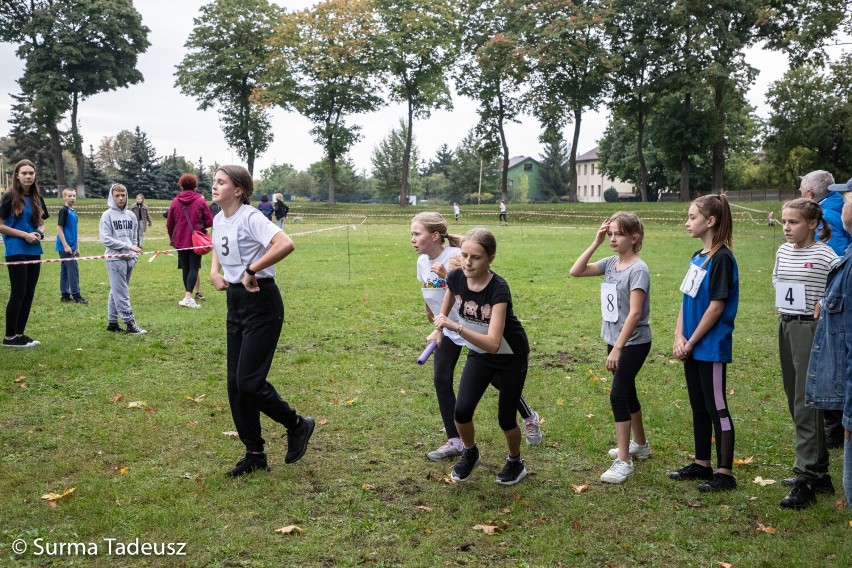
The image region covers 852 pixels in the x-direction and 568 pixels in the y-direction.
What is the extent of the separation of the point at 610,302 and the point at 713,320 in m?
0.70

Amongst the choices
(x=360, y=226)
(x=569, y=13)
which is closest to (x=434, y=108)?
(x=569, y=13)

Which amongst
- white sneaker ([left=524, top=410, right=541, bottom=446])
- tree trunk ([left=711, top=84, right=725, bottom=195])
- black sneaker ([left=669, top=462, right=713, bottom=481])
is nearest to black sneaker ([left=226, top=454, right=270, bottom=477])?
white sneaker ([left=524, top=410, right=541, bottom=446])

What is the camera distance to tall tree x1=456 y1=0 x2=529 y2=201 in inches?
2093

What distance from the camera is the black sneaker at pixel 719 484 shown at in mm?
4871

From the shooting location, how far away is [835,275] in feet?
11.3

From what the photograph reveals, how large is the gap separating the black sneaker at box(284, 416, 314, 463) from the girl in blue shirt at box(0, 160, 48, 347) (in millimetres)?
5099

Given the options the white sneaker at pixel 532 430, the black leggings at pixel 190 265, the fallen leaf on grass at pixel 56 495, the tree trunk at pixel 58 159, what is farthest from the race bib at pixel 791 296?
the tree trunk at pixel 58 159

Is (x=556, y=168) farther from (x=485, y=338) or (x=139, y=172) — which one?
(x=485, y=338)

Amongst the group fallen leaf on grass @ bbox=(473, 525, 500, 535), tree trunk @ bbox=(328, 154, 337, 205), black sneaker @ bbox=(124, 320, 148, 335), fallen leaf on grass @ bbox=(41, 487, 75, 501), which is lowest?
fallen leaf on grass @ bbox=(473, 525, 500, 535)

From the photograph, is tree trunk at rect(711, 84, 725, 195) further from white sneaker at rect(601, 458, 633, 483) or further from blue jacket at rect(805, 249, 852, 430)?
blue jacket at rect(805, 249, 852, 430)

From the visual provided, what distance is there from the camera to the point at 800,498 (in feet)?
15.1

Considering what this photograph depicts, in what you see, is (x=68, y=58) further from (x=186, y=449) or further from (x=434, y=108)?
(x=186, y=449)

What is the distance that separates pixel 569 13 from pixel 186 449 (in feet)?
171

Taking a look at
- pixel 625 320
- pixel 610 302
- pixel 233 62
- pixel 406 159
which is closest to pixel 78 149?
pixel 233 62
